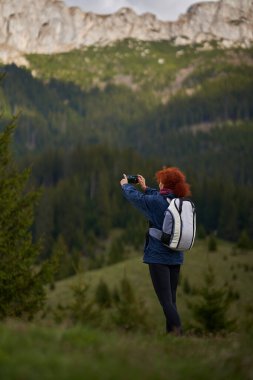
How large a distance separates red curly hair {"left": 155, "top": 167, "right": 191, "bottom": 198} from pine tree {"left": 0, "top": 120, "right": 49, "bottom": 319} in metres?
10.9

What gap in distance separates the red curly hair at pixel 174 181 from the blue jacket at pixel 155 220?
15cm

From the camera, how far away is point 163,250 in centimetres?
959

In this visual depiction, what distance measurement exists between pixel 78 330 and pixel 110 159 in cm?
13677

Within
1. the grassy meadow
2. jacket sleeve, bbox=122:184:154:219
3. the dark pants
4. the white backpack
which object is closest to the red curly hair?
the white backpack

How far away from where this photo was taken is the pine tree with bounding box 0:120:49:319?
20.0 metres

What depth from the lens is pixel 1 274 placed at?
19219mm

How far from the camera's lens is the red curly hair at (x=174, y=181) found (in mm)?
9695

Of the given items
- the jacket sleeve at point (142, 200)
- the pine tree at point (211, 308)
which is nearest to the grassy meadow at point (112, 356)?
the jacket sleeve at point (142, 200)

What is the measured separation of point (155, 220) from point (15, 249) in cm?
1211

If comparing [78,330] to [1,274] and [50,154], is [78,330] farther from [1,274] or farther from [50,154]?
[50,154]

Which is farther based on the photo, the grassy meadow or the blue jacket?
the blue jacket

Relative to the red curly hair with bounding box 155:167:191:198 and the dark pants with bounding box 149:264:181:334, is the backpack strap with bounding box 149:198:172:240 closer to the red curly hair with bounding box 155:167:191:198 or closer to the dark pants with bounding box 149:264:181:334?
the red curly hair with bounding box 155:167:191:198

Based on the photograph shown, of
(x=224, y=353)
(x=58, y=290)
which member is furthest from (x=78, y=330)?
(x=58, y=290)

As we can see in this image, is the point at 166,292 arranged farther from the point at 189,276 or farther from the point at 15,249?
the point at 189,276
